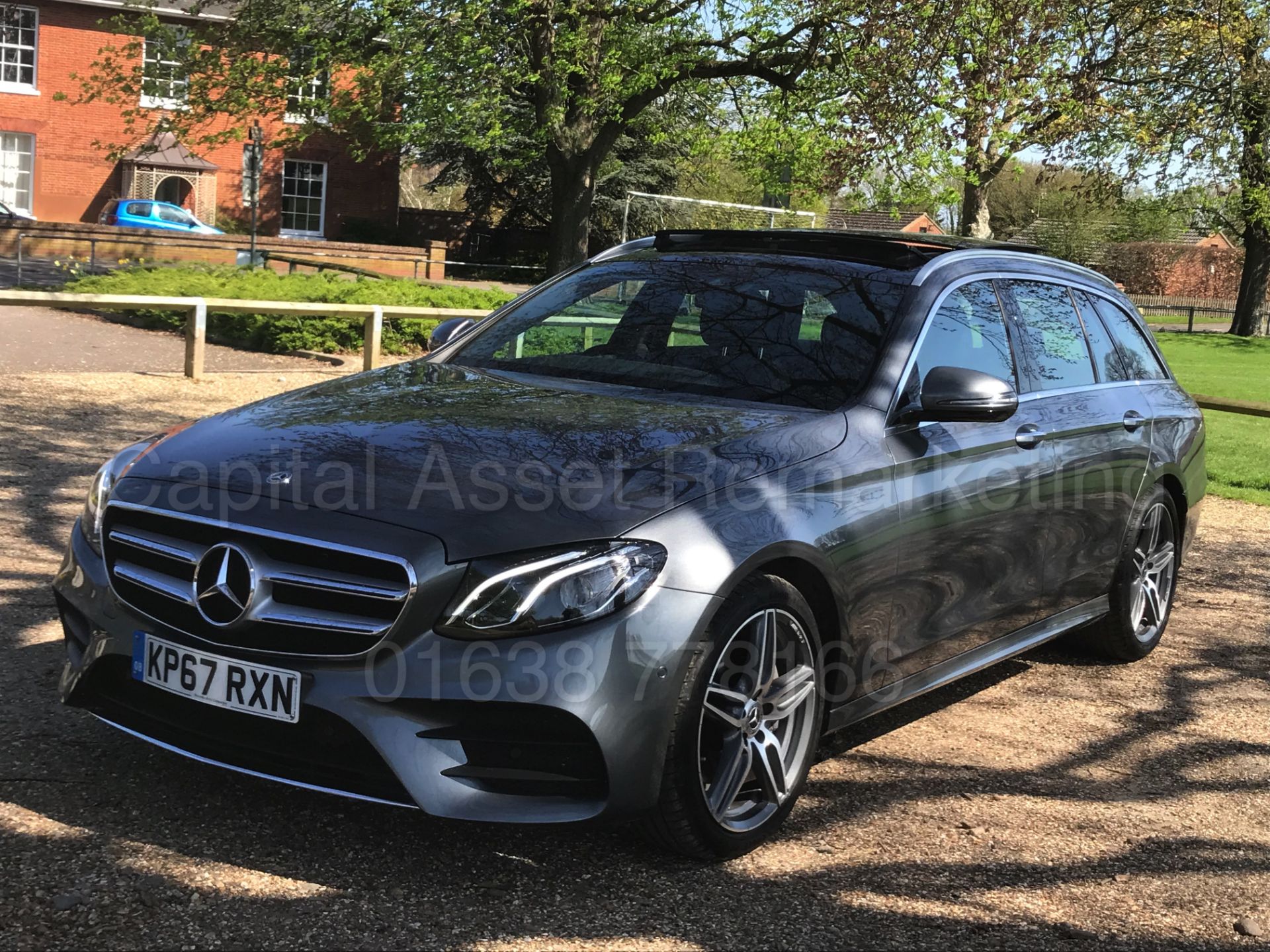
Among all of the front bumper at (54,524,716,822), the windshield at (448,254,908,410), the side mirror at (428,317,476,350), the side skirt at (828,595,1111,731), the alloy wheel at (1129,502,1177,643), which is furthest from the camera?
the alloy wheel at (1129,502,1177,643)

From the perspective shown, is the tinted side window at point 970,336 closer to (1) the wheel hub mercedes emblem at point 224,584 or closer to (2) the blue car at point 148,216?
(1) the wheel hub mercedes emblem at point 224,584

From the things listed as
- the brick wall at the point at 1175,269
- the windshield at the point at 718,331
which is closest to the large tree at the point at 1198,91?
the windshield at the point at 718,331

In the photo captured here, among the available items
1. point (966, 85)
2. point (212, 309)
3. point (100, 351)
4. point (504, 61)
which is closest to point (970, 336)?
point (212, 309)

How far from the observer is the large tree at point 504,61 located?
64.8 feet

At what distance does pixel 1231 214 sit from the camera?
1725 inches

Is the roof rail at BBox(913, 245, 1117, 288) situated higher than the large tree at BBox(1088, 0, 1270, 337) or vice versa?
the large tree at BBox(1088, 0, 1270, 337)

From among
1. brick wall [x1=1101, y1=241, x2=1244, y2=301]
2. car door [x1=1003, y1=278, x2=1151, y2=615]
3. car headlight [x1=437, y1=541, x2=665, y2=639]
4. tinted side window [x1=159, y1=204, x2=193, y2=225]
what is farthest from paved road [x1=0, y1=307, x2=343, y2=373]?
brick wall [x1=1101, y1=241, x2=1244, y2=301]

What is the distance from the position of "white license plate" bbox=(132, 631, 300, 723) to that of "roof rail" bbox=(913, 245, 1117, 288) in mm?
2593

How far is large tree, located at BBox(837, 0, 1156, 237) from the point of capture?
1728cm

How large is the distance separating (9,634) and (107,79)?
19218 mm

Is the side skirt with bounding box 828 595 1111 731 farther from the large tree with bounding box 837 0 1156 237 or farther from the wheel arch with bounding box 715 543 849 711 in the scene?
the large tree with bounding box 837 0 1156 237

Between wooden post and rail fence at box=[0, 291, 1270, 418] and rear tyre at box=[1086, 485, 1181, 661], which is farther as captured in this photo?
wooden post and rail fence at box=[0, 291, 1270, 418]

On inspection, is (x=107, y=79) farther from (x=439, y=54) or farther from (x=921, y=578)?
(x=921, y=578)

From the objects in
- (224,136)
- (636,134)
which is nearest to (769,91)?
(224,136)
